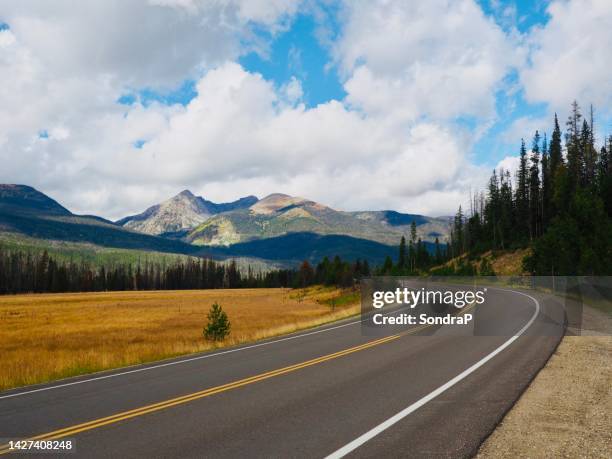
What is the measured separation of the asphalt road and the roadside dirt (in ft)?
1.11

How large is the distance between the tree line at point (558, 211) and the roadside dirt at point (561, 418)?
28.5 metres

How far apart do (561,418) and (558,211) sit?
7234cm

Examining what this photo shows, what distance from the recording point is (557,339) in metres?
15.7

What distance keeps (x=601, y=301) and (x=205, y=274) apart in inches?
6276

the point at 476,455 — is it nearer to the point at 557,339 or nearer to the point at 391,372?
the point at 391,372

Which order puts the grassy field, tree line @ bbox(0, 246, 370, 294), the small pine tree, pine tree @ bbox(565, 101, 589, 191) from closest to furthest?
the grassy field, the small pine tree, pine tree @ bbox(565, 101, 589, 191), tree line @ bbox(0, 246, 370, 294)

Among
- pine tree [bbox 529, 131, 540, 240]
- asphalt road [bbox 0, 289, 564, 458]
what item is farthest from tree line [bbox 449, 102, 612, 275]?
asphalt road [bbox 0, 289, 564, 458]

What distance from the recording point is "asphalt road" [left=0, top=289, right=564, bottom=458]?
6320 millimetres

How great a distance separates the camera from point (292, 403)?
27.4 feet

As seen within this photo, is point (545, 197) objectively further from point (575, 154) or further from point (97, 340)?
point (97, 340)

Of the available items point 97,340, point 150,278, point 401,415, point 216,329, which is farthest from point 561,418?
point 150,278

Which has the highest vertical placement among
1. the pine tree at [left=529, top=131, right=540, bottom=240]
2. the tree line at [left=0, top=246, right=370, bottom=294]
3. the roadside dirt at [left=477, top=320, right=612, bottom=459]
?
the pine tree at [left=529, top=131, right=540, bottom=240]

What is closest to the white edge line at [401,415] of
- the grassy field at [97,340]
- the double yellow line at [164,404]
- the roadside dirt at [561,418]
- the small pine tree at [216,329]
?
the roadside dirt at [561,418]

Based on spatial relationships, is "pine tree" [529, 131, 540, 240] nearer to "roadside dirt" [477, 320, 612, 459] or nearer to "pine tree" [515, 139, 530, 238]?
"pine tree" [515, 139, 530, 238]
